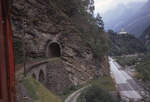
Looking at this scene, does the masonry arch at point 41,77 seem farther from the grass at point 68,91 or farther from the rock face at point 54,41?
the grass at point 68,91

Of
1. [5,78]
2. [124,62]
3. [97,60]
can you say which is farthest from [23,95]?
[124,62]

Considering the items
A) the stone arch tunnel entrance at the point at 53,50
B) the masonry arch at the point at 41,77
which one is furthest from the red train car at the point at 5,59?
the stone arch tunnel entrance at the point at 53,50

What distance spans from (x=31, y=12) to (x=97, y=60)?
1440cm

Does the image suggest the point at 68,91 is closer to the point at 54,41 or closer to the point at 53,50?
the point at 53,50

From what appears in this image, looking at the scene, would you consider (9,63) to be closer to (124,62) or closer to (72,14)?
(72,14)

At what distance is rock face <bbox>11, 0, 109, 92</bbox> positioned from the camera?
1572cm

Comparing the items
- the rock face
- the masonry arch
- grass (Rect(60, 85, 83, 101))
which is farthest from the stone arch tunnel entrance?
the masonry arch

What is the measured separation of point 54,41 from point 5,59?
17.5m

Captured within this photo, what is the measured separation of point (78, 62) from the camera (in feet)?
66.7

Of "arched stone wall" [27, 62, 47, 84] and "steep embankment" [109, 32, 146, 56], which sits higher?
"steep embankment" [109, 32, 146, 56]

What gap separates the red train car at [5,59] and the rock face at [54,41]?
539 inches

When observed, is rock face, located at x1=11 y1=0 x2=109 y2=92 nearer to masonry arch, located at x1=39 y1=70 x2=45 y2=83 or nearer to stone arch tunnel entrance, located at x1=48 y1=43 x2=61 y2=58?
stone arch tunnel entrance, located at x1=48 y1=43 x2=61 y2=58

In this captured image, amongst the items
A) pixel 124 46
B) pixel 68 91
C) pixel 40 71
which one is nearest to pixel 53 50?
pixel 68 91

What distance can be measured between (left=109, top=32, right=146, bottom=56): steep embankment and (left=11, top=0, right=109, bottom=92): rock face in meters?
64.5
